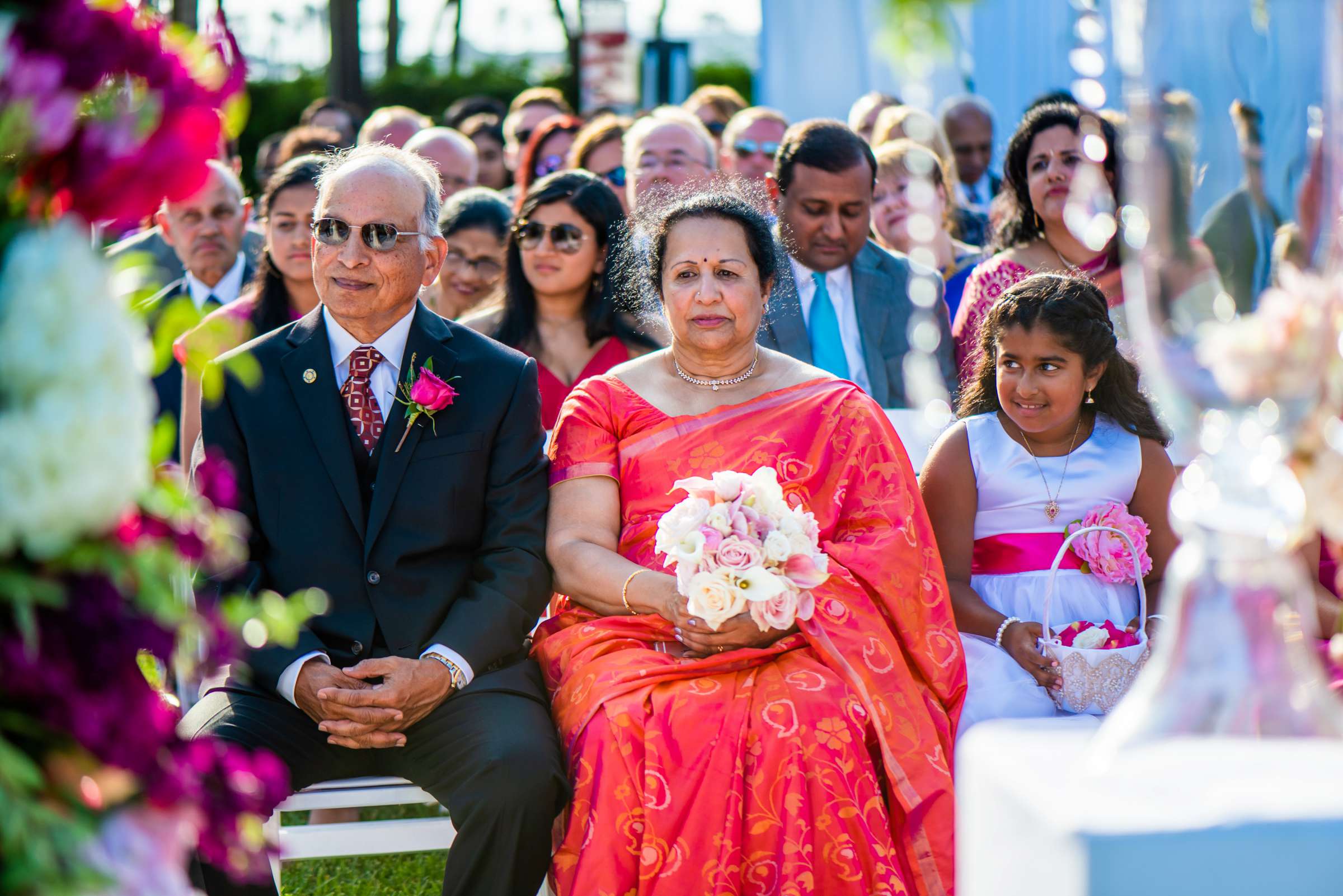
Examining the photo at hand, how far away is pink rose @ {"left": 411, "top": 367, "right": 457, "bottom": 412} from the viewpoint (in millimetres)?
3324

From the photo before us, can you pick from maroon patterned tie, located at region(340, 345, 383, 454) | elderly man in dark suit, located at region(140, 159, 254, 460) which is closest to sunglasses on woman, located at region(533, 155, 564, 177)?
elderly man in dark suit, located at region(140, 159, 254, 460)

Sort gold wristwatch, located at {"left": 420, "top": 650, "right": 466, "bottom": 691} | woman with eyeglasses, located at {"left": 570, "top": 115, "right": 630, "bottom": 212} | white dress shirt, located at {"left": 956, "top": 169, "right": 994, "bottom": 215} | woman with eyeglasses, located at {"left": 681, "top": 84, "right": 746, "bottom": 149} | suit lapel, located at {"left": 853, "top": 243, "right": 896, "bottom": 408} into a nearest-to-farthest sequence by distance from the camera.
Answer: gold wristwatch, located at {"left": 420, "top": 650, "right": 466, "bottom": 691}
suit lapel, located at {"left": 853, "top": 243, "right": 896, "bottom": 408}
woman with eyeglasses, located at {"left": 570, "top": 115, "right": 630, "bottom": 212}
white dress shirt, located at {"left": 956, "top": 169, "right": 994, "bottom": 215}
woman with eyeglasses, located at {"left": 681, "top": 84, "right": 746, "bottom": 149}

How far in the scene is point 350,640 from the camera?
3.25 meters

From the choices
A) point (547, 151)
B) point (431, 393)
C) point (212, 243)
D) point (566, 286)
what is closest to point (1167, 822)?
point (431, 393)

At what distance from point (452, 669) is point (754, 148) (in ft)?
13.7

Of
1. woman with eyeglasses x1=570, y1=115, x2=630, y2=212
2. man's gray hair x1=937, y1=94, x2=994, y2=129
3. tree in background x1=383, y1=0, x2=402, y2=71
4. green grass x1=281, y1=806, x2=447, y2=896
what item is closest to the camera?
green grass x1=281, y1=806, x2=447, y2=896

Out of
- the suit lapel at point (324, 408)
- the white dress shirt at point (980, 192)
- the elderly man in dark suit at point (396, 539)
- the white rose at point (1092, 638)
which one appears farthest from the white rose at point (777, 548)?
the white dress shirt at point (980, 192)

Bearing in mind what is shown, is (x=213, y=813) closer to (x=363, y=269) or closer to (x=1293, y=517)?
(x=1293, y=517)

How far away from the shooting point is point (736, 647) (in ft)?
10.7

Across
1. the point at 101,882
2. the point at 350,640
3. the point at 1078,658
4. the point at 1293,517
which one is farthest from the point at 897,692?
the point at 101,882

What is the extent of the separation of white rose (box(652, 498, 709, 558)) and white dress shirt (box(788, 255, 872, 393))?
206 cm

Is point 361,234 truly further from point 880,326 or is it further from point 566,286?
point 880,326

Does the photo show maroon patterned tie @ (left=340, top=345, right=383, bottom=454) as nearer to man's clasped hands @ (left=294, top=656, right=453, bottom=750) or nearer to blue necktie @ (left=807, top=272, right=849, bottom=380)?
man's clasped hands @ (left=294, top=656, right=453, bottom=750)

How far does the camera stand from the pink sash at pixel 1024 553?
12.3 feet
